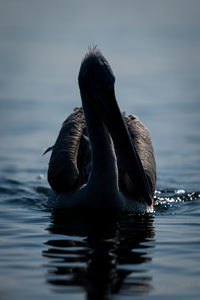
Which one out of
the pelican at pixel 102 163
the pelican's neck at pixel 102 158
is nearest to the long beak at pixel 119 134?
the pelican at pixel 102 163

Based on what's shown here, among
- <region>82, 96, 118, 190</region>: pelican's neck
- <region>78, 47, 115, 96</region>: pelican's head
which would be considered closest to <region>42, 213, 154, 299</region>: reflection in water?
<region>82, 96, 118, 190</region>: pelican's neck

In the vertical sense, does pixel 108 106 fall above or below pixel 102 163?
above

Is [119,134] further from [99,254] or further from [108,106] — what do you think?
[99,254]

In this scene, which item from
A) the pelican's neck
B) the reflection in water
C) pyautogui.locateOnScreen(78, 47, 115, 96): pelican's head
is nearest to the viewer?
the reflection in water

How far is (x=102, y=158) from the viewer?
740 cm

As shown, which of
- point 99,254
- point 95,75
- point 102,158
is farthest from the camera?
point 102,158

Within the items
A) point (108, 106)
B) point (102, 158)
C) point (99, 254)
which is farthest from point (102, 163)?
point (99, 254)

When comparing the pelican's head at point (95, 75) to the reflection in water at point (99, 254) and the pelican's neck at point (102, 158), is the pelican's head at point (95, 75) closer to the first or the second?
the pelican's neck at point (102, 158)

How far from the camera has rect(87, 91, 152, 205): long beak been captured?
7215 mm

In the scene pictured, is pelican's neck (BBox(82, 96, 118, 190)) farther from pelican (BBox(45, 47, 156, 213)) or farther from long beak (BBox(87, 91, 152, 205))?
long beak (BBox(87, 91, 152, 205))

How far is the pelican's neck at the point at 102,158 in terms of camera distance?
24.3ft

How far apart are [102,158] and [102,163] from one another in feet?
0.17

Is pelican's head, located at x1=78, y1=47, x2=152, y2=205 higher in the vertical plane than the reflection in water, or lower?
higher

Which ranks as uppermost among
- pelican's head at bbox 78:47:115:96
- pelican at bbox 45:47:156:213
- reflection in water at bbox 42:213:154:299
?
pelican's head at bbox 78:47:115:96
